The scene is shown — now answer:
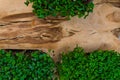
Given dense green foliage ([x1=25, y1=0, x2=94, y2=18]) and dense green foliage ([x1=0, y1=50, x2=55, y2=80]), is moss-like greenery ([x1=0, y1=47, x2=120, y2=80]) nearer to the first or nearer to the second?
dense green foliage ([x1=0, y1=50, x2=55, y2=80])

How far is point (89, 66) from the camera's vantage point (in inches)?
71.7

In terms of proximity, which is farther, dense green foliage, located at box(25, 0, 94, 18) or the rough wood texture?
the rough wood texture

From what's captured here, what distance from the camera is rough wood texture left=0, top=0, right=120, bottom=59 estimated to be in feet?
5.67

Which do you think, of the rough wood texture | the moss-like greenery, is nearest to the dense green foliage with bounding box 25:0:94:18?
the rough wood texture

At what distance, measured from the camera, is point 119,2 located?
5.96 feet

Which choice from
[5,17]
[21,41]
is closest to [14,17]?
[5,17]

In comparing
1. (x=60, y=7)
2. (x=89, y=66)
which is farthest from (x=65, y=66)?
(x=60, y=7)

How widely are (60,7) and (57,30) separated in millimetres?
235

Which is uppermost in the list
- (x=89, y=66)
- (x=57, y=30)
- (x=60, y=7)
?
(x=60, y=7)

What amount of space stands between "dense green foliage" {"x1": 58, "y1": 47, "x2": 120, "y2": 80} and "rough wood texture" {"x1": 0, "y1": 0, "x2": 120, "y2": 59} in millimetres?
70

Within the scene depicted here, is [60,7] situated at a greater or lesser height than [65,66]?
greater

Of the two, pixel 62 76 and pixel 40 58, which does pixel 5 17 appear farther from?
pixel 62 76

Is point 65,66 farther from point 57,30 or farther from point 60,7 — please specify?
point 60,7

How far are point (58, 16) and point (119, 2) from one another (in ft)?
1.15
